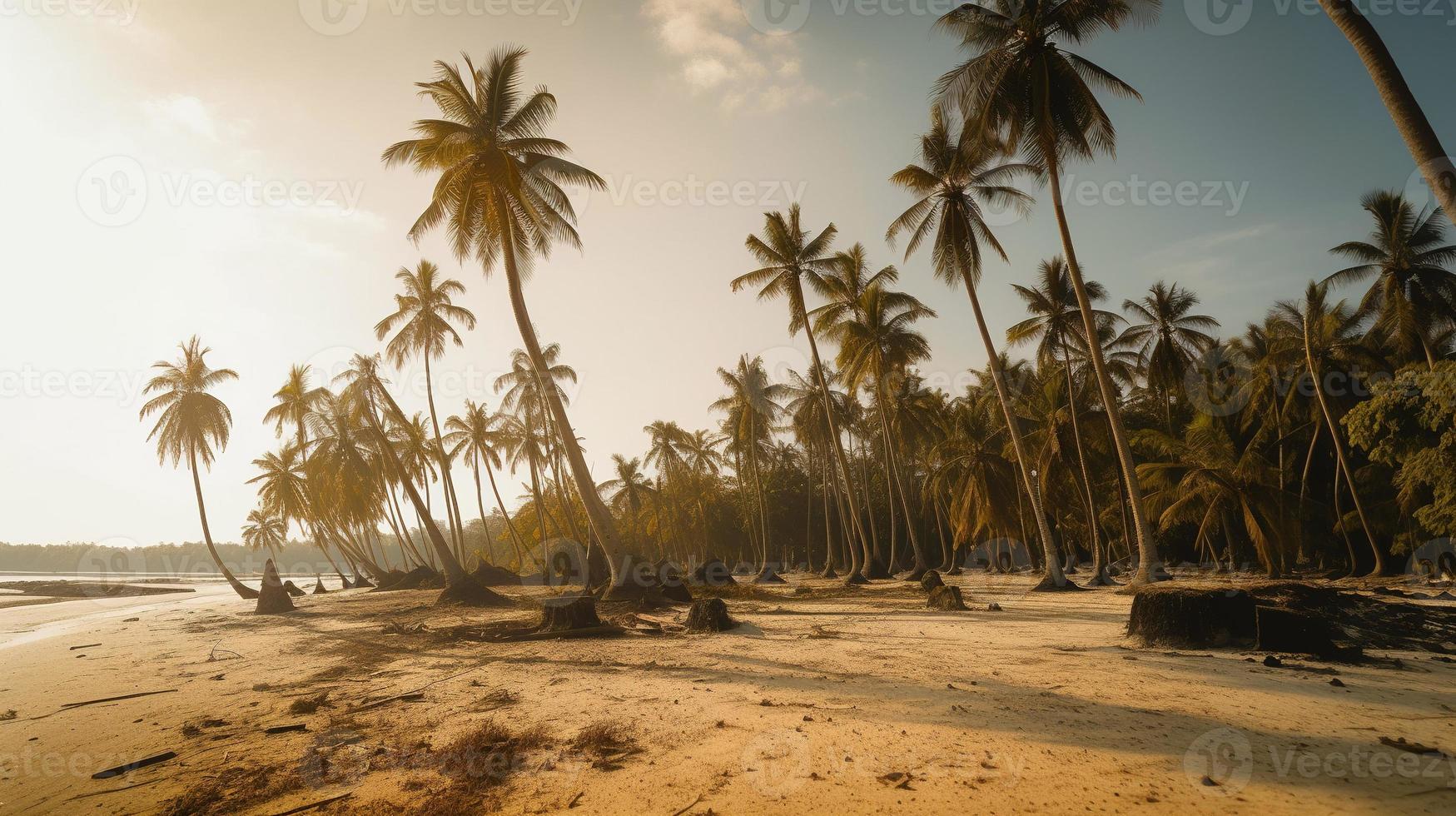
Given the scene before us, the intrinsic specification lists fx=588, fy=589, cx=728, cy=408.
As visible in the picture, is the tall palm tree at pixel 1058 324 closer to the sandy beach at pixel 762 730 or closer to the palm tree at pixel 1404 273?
the palm tree at pixel 1404 273

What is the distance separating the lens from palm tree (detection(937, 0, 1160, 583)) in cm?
1459

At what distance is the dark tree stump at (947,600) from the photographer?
1419 cm

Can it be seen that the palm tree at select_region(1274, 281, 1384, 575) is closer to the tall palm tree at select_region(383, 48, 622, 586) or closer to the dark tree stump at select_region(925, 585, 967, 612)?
the dark tree stump at select_region(925, 585, 967, 612)

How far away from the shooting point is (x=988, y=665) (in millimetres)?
7344

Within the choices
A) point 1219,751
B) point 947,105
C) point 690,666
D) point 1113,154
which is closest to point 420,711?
point 690,666

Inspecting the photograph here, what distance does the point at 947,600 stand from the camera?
14.4 metres

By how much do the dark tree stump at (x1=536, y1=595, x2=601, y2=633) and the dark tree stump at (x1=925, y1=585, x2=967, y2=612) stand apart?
8.22 metres

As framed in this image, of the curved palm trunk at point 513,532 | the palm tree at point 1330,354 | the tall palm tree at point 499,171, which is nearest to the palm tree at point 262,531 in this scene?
the curved palm trunk at point 513,532

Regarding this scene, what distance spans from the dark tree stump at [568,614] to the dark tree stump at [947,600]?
27.0 ft

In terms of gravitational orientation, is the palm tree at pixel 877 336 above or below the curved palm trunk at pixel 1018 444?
above

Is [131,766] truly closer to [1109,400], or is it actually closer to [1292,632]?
[1292,632]

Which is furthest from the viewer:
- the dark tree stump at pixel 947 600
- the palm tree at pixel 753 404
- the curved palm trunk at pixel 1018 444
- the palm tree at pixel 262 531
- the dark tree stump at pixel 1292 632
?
the palm tree at pixel 262 531

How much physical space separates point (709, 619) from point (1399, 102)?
11623 millimetres

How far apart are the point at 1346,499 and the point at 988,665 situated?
25.7 metres
